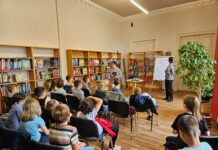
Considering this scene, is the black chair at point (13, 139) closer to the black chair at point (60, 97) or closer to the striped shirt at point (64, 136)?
the striped shirt at point (64, 136)

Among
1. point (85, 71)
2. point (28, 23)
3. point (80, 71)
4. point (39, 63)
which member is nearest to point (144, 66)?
point (85, 71)

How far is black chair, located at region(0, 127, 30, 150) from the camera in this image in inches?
61.7

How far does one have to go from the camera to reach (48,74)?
4875 mm

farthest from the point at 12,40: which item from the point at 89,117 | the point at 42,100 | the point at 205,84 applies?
the point at 205,84

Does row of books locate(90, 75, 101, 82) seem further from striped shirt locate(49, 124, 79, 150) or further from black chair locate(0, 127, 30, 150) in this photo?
striped shirt locate(49, 124, 79, 150)

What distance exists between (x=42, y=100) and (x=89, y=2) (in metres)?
4.83

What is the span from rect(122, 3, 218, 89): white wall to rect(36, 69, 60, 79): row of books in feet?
14.8

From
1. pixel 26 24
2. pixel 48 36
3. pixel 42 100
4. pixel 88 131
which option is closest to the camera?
pixel 88 131

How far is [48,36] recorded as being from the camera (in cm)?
493

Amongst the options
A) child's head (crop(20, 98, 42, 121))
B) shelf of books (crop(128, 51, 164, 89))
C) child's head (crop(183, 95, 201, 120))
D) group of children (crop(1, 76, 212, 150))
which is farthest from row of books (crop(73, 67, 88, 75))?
child's head (crop(183, 95, 201, 120))

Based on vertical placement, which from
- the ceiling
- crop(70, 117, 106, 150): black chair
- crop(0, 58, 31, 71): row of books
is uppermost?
the ceiling

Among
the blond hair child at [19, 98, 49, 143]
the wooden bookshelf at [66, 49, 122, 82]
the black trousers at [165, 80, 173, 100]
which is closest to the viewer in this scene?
the blond hair child at [19, 98, 49, 143]

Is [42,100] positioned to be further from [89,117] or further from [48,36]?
[48,36]

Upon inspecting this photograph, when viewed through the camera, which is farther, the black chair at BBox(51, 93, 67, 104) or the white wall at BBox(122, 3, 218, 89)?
the white wall at BBox(122, 3, 218, 89)
